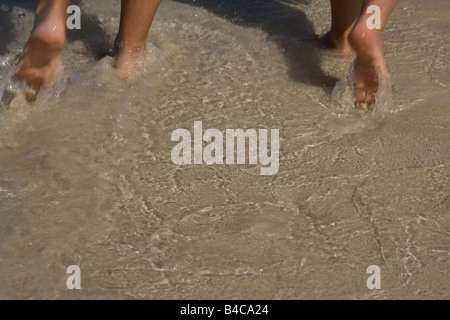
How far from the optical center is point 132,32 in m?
2.72

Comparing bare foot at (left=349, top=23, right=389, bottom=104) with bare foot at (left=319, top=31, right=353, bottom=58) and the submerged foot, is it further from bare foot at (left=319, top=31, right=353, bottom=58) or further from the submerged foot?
the submerged foot

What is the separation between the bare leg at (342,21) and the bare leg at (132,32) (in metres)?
0.65

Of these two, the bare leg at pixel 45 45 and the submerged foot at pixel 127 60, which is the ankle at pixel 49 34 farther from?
the submerged foot at pixel 127 60

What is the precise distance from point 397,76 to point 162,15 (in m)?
0.98

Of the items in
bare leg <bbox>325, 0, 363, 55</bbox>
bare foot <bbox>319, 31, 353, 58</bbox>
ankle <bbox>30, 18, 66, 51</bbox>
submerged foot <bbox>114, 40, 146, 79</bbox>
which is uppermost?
bare leg <bbox>325, 0, 363, 55</bbox>

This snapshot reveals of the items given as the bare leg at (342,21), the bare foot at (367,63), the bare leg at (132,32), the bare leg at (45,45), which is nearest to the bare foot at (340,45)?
the bare leg at (342,21)

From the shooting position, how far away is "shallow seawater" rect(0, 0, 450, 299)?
6.47 ft

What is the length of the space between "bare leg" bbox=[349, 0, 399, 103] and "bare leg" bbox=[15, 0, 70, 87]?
896 mm

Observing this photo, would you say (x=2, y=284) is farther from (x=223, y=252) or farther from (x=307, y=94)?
(x=307, y=94)

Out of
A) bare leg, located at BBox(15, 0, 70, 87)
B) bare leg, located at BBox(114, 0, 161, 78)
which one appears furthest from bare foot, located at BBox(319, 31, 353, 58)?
bare leg, located at BBox(15, 0, 70, 87)

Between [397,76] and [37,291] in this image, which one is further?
[397,76]

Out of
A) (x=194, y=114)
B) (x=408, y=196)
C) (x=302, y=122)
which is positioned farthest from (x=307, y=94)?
(x=408, y=196)

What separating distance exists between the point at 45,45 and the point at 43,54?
0.16 ft

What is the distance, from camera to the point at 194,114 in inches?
103
